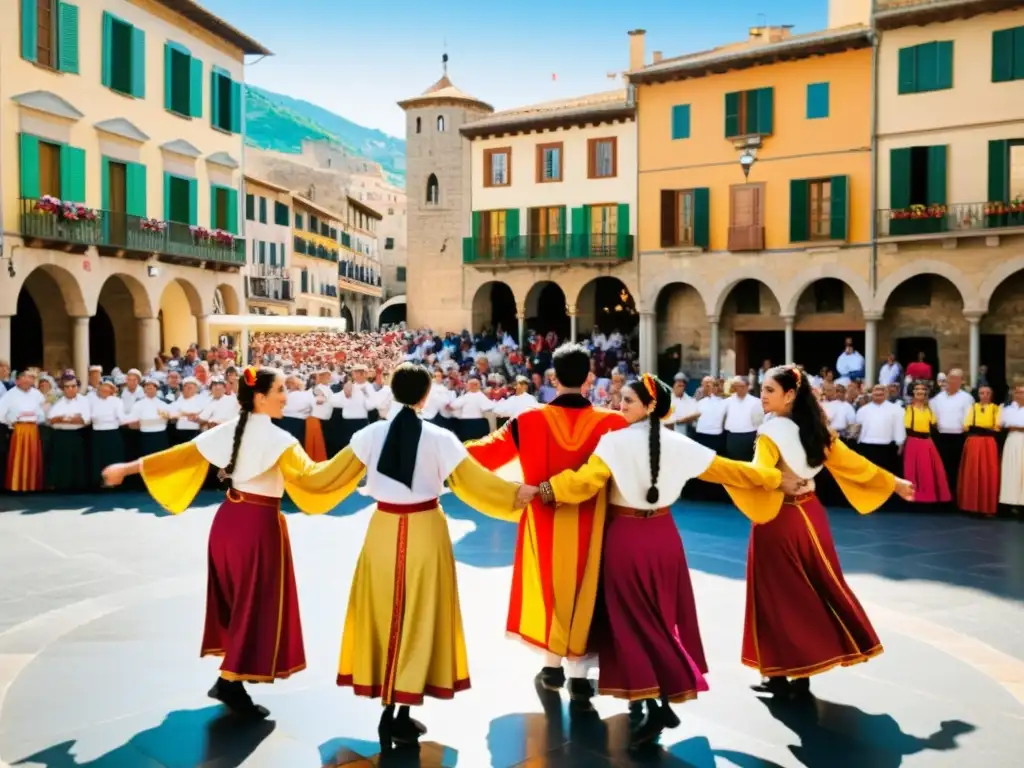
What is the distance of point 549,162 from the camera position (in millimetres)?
35969

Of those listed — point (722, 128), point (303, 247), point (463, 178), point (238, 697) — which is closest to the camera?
point (238, 697)

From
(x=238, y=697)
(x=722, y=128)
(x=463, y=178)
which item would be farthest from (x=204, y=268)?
(x=238, y=697)

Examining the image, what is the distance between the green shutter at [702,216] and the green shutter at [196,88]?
1452 centimetres

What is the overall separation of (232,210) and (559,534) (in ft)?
82.3

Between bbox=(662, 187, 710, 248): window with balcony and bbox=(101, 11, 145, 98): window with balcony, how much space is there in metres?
15.7

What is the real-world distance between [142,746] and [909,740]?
4060 mm

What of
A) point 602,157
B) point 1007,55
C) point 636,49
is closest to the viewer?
point 1007,55

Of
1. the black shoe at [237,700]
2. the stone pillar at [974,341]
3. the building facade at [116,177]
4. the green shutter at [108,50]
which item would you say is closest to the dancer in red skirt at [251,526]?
the black shoe at [237,700]

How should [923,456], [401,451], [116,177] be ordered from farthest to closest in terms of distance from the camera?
[116,177], [923,456], [401,451]

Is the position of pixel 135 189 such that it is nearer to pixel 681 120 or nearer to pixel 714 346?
pixel 681 120

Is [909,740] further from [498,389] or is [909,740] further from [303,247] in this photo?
[303,247]

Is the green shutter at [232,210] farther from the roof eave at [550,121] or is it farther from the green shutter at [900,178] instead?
the green shutter at [900,178]

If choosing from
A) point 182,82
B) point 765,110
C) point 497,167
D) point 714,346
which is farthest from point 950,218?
point 182,82

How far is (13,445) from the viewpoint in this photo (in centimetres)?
1489
